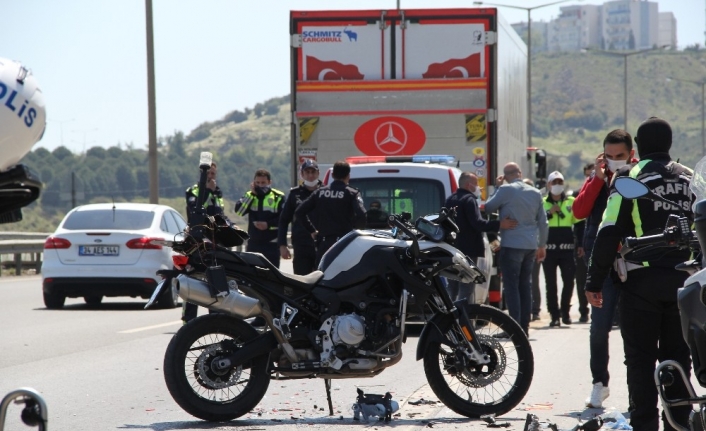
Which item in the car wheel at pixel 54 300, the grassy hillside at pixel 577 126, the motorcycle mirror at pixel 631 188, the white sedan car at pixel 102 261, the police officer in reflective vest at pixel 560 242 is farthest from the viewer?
the grassy hillside at pixel 577 126

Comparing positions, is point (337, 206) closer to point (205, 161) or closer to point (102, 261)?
point (205, 161)

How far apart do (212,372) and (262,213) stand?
634 centimetres

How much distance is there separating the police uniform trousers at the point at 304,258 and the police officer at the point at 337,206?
0.64 metres

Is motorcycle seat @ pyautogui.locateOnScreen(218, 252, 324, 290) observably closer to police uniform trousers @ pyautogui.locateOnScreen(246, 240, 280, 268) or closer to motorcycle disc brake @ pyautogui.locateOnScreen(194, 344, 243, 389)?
motorcycle disc brake @ pyautogui.locateOnScreen(194, 344, 243, 389)

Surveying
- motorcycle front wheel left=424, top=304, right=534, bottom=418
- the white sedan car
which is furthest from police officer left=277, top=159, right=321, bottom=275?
motorcycle front wheel left=424, top=304, right=534, bottom=418

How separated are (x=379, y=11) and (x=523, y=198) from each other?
4.77m

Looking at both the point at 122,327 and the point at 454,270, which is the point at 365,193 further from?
the point at 454,270

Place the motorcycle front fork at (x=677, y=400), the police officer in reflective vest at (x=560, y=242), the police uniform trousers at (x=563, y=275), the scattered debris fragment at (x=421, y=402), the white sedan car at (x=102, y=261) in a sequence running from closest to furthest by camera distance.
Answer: the motorcycle front fork at (x=677, y=400) < the scattered debris fragment at (x=421, y=402) < the police uniform trousers at (x=563, y=275) < the police officer in reflective vest at (x=560, y=242) < the white sedan car at (x=102, y=261)

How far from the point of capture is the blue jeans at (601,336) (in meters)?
8.46

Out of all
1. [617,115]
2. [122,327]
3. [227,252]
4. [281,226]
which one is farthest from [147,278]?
[617,115]

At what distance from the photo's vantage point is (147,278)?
55.1ft

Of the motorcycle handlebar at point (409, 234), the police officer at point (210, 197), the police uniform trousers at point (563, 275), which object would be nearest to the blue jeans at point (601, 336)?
the motorcycle handlebar at point (409, 234)

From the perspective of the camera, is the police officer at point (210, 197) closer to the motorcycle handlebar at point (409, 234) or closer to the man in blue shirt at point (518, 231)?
the man in blue shirt at point (518, 231)

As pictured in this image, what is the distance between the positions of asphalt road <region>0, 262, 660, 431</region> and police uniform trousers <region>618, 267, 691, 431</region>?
3.87ft
